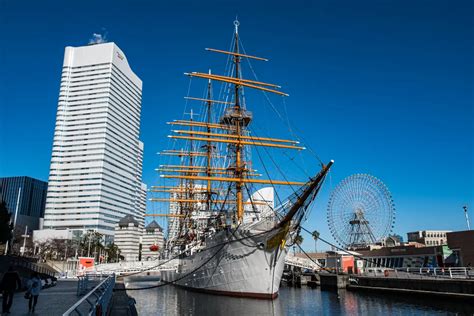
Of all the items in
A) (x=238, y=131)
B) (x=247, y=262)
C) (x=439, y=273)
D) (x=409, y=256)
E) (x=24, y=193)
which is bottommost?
(x=439, y=273)

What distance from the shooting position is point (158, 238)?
463 feet

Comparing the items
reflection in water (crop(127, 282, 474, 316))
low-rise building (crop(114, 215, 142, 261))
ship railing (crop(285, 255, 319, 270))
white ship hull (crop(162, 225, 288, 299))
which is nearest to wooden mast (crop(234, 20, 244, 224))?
white ship hull (crop(162, 225, 288, 299))

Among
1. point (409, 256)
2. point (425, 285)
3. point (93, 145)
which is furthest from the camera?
point (93, 145)

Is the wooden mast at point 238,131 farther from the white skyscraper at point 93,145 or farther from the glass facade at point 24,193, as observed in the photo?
the glass facade at point 24,193

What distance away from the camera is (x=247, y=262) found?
1156 inches

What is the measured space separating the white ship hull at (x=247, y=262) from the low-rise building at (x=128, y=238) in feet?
360

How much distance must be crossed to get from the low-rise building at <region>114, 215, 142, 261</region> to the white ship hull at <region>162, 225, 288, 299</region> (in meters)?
110

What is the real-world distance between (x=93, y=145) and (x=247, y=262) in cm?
13355

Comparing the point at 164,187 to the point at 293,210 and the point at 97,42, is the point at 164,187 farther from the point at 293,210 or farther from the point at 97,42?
the point at 97,42

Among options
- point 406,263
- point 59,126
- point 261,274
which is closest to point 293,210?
point 261,274

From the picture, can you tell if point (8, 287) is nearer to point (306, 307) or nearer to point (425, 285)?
point (306, 307)

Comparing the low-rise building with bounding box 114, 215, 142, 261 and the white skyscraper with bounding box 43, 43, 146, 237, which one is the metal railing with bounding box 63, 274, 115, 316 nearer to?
the low-rise building with bounding box 114, 215, 142, 261

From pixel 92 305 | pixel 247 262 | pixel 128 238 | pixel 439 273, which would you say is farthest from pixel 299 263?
pixel 128 238

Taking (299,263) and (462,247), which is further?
(299,263)
